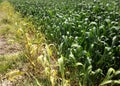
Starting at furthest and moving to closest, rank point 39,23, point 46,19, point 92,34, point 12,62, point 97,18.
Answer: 1. point 39,23
2. point 46,19
3. point 97,18
4. point 12,62
5. point 92,34

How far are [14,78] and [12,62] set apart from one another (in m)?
0.88

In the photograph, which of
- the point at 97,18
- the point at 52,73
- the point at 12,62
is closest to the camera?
the point at 52,73

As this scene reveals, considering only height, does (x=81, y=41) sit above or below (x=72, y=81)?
above

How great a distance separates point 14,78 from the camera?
182 inches

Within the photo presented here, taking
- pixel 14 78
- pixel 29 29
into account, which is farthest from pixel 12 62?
pixel 29 29

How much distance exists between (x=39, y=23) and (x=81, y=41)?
4015 mm

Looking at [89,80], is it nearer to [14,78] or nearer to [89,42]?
[89,42]

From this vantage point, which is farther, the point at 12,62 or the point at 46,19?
the point at 46,19

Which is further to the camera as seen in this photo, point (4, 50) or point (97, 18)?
point (4, 50)

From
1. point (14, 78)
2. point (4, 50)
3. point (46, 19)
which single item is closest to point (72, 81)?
point (14, 78)

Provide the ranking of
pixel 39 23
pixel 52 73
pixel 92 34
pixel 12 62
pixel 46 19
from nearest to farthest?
pixel 52 73
pixel 92 34
pixel 12 62
pixel 46 19
pixel 39 23

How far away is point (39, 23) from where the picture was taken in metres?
8.34

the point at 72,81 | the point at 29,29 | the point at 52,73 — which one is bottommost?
the point at 29,29

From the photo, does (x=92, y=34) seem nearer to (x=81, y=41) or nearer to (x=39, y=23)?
(x=81, y=41)
